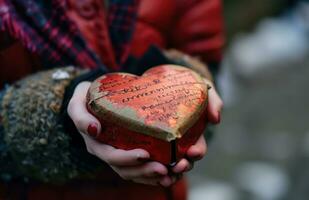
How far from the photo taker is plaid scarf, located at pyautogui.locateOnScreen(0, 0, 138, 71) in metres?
0.82

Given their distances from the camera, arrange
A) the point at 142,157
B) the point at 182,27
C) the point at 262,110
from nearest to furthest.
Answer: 1. the point at 142,157
2. the point at 182,27
3. the point at 262,110

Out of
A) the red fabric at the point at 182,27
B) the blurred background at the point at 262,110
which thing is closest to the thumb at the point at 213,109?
the red fabric at the point at 182,27

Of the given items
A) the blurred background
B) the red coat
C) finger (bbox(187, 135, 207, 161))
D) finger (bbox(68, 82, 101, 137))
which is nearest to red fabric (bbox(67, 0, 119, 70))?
the red coat

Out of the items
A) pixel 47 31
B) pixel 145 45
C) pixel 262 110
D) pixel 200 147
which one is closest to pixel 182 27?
pixel 145 45

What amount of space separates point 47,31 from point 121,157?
0.25m

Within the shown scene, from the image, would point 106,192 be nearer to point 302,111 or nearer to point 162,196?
point 162,196

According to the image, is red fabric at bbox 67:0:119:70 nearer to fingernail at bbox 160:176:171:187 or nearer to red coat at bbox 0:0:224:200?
red coat at bbox 0:0:224:200

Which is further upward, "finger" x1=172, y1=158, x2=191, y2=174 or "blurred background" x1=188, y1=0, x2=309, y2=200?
"finger" x1=172, y1=158, x2=191, y2=174

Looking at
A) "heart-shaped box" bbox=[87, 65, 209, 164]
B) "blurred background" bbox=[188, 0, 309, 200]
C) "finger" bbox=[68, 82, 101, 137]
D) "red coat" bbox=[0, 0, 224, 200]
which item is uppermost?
"heart-shaped box" bbox=[87, 65, 209, 164]

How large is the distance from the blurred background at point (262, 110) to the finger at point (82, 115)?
28.9 inches

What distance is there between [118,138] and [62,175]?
5.9 inches

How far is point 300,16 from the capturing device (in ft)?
9.82

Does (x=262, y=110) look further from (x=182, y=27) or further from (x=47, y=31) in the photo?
(x=47, y=31)

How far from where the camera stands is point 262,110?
2.47 m
